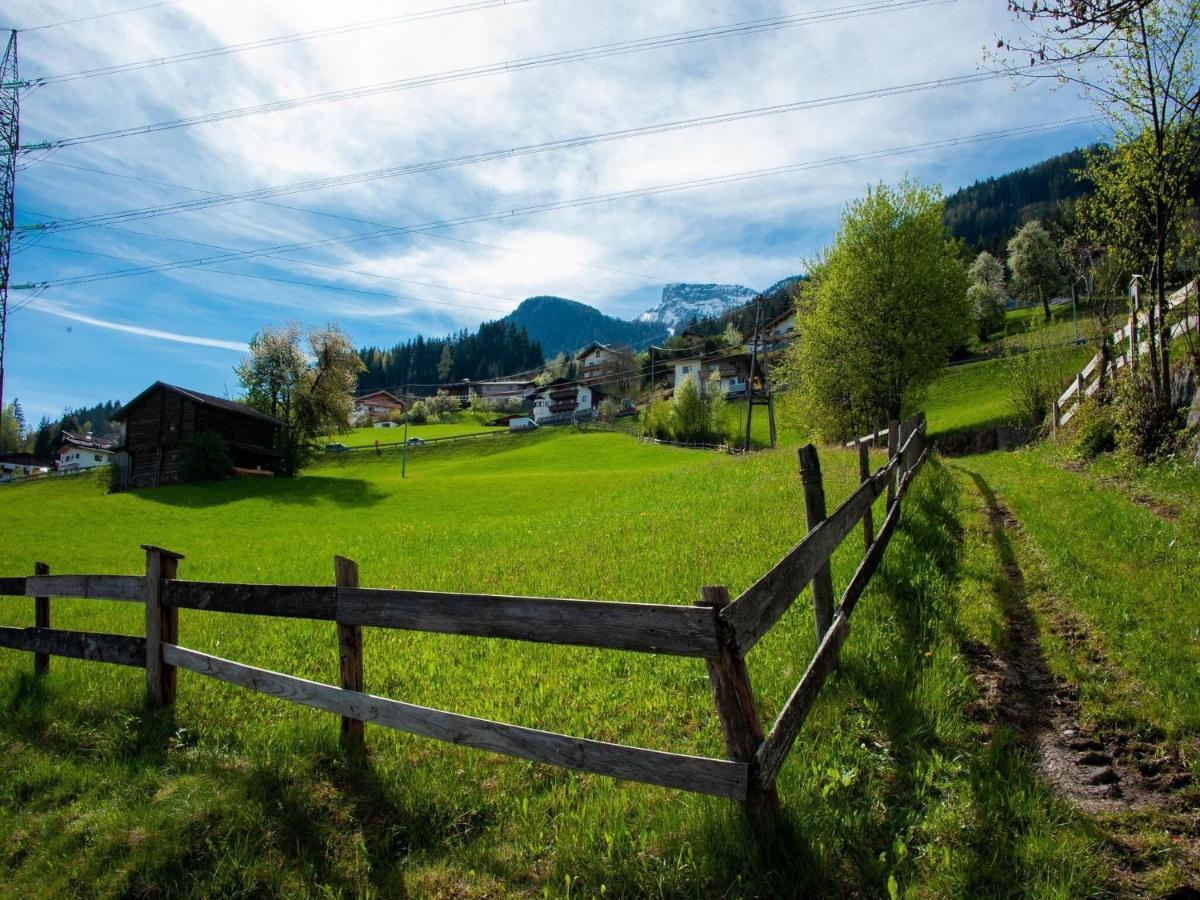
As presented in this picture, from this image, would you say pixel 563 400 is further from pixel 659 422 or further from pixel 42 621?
pixel 42 621

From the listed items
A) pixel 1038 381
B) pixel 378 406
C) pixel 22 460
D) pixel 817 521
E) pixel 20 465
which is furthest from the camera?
pixel 378 406

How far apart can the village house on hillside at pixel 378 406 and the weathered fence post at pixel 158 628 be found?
159 meters

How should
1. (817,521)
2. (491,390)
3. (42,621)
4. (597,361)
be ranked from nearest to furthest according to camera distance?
(817,521) → (42,621) → (597,361) → (491,390)

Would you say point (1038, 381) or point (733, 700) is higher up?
point (1038, 381)

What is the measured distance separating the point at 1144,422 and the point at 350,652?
643 inches

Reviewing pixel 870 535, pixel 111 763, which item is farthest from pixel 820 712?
pixel 111 763

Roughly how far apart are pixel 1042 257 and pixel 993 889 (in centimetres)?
11419

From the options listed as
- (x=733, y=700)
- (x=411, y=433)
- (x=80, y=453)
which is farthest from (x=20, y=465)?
(x=733, y=700)

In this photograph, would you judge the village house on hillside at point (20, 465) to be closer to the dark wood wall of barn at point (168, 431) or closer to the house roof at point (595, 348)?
the dark wood wall of barn at point (168, 431)

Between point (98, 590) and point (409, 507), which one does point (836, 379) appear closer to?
point (409, 507)

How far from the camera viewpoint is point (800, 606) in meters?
7.78

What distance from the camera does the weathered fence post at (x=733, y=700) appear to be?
3.31 m

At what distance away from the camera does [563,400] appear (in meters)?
143

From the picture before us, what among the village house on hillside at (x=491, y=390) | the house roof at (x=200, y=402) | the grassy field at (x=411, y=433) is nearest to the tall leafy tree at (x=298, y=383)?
the house roof at (x=200, y=402)
